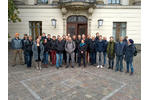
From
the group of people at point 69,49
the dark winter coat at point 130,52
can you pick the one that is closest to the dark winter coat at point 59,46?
the group of people at point 69,49

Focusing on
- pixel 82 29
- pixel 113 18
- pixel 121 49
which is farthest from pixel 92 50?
pixel 113 18

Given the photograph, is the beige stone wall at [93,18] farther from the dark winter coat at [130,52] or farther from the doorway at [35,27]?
the dark winter coat at [130,52]

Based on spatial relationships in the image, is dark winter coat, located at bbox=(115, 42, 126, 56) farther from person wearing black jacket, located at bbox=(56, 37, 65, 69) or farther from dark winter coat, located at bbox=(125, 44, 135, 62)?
person wearing black jacket, located at bbox=(56, 37, 65, 69)

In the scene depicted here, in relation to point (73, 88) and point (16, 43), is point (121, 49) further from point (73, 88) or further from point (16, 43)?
point (16, 43)

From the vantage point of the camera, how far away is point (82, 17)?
1240 cm

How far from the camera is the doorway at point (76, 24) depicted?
40.7 ft

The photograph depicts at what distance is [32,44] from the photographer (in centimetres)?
629

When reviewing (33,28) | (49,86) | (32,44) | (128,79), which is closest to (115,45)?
(128,79)

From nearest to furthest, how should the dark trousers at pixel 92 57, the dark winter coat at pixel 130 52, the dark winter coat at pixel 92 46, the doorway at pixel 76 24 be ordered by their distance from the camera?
the dark winter coat at pixel 130 52
the dark winter coat at pixel 92 46
the dark trousers at pixel 92 57
the doorway at pixel 76 24

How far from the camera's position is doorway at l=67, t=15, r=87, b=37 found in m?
12.4

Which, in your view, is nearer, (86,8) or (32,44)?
(32,44)

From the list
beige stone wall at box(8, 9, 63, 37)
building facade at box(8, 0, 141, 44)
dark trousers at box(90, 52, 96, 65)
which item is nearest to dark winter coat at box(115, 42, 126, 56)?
dark trousers at box(90, 52, 96, 65)

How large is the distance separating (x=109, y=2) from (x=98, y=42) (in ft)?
30.0

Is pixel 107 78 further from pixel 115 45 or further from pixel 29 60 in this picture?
pixel 29 60
